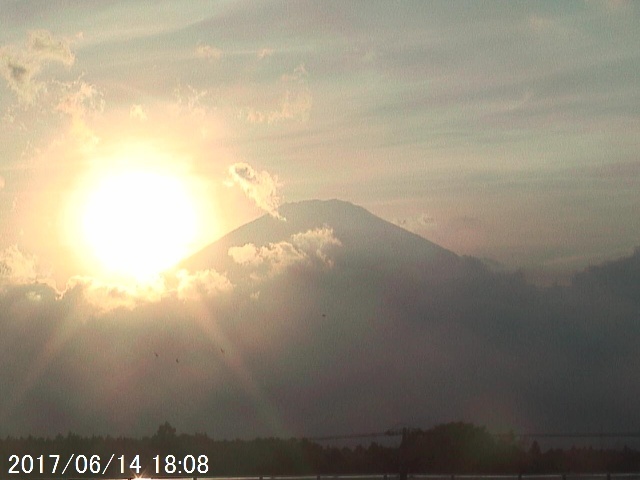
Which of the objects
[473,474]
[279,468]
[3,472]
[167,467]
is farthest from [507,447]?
[3,472]

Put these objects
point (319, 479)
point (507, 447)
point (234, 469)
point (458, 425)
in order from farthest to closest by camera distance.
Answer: point (458, 425)
point (507, 447)
point (234, 469)
point (319, 479)

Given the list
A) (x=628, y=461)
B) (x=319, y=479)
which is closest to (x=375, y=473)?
(x=319, y=479)

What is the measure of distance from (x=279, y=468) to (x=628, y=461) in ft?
80.8

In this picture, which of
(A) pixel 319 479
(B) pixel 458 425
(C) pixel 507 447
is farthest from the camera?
(B) pixel 458 425

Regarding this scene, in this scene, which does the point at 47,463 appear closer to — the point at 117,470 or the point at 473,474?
the point at 117,470

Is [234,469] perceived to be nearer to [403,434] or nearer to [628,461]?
[403,434]

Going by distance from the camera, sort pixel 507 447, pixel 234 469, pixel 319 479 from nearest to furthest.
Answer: pixel 319 479 < pixel 234 469 < pixel 507 447

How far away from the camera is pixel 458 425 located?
125 m

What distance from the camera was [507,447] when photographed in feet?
377

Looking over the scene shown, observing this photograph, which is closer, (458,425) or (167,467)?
(167,467)

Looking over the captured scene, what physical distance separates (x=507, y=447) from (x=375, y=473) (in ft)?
40.2

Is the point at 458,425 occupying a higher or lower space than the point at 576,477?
higher

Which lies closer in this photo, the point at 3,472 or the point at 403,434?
the point at 3,472

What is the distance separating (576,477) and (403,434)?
52.8 feet
